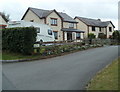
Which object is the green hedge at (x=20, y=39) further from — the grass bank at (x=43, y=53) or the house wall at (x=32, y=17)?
the house wall at (x=32, y=17)

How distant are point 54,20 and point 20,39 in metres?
23.5

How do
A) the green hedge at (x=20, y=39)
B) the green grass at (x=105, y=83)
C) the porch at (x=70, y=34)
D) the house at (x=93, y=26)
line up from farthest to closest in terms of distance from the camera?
1. the house at (x=93, y=26)
2. the porch at (x=70, y=34)
3. the green hedge at (x=20, y=39)
4. the green grass at (x=105, y=83)

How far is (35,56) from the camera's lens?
712 inches

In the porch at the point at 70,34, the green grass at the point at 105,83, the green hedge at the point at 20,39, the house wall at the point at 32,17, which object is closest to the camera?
the green grass at the point at 105,83

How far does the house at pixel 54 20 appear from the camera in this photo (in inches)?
1580

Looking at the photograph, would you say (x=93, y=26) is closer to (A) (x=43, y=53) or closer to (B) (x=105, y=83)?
(A) (x=43, y=53)

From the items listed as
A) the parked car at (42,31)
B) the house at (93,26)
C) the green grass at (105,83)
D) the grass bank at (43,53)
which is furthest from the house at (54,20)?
the green grass at (105,83)

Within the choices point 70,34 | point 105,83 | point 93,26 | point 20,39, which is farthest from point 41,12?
point 105,83

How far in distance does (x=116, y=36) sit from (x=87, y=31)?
10421mm

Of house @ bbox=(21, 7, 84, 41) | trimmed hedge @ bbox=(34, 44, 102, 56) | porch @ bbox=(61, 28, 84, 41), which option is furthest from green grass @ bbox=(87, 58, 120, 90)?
porch @ bbox=(61, 28, 84, 41)

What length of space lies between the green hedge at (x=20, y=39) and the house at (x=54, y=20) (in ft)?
66.3

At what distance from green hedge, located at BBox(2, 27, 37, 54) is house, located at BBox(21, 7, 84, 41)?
66.3 ft

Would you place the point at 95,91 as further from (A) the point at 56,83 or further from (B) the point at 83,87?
(A) the point at 56,83

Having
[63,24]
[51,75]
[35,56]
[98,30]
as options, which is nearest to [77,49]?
[35,56]
